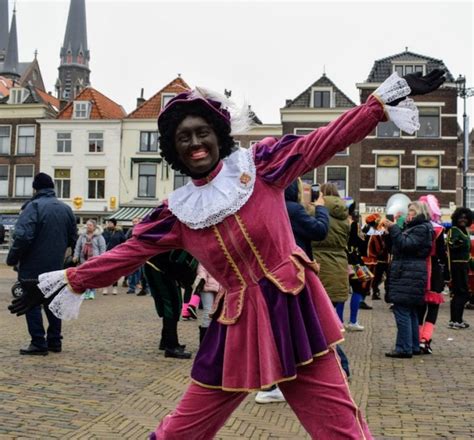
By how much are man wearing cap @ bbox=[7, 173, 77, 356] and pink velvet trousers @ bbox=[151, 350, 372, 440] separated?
15.0 ft

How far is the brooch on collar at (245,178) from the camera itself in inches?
104

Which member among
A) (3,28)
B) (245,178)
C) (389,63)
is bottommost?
(245,178)

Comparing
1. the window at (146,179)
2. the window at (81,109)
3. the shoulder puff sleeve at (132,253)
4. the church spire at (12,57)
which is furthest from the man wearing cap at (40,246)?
the church spire at (12,57)

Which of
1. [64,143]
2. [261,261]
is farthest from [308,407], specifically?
[64,143]

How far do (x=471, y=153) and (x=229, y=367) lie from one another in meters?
49.4

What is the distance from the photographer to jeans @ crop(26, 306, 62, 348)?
268 inches

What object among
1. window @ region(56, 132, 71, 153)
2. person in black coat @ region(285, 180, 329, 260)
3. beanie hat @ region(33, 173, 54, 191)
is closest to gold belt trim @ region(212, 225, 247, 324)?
person in black coat @ region(285, 180, 329, 260)

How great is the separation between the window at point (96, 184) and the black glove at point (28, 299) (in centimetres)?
3431

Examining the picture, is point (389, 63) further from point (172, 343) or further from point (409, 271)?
point (172, 343)

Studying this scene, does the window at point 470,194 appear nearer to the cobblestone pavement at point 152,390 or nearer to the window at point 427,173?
the window at point 427,173

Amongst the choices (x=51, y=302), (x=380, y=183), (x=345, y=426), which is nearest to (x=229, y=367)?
(x=345, y=426)

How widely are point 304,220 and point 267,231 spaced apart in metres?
2.39

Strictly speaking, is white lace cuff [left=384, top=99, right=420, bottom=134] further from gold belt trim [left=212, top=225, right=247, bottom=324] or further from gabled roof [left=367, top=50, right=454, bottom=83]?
gabled roof [left=367, top=50, right=454, bottom=83]

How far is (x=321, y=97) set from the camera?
111ft
